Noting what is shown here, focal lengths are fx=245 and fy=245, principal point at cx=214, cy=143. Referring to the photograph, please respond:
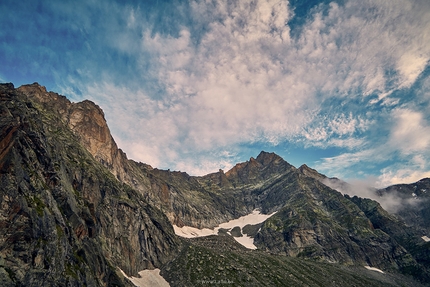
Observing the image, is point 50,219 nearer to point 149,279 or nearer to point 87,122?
point 149,279

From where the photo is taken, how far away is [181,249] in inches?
5664

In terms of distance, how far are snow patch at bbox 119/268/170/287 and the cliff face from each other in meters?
3.75

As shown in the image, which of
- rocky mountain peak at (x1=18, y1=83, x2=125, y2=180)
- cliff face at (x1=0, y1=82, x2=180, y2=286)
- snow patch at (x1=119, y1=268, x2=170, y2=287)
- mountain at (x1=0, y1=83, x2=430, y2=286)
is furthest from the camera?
rocky mountain peak at (x1=18, y1=83, x2=125, y2=180)

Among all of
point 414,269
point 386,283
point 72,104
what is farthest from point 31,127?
point 414,269

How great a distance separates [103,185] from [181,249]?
192 feet

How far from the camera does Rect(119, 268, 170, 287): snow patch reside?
326ft

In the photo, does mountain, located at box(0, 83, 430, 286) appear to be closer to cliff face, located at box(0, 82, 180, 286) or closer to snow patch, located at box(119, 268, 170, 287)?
cliff face, located at box(0, 82, 180, 286)

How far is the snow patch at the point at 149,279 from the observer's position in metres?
99.4

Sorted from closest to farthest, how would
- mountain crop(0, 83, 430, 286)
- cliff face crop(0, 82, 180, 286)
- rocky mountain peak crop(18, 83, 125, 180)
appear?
cliff face crop(0, 82, 180, 286), mountain crop(0, 83, 430, 286), rocky mountain peak crop(18, 83, 125, 180)

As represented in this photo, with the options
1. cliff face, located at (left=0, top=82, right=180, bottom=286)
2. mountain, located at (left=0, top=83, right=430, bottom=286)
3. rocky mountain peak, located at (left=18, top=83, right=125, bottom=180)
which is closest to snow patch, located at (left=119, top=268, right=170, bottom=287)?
mountain, located at (left=0, top=83, right=430, bottom=286)

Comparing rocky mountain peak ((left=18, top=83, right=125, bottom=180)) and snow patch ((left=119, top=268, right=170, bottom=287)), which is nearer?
snow patch ((left=119, top=268, right=170, bottom=287))

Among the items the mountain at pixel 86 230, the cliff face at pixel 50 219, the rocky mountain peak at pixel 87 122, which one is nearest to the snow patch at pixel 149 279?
the mountain at pixel 86 230

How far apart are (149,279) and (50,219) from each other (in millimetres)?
64160

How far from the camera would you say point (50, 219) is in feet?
191
